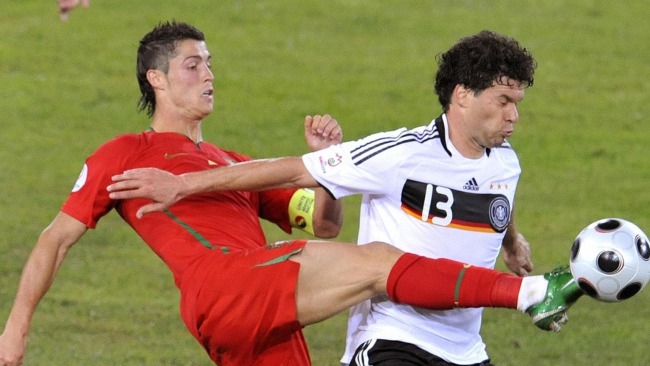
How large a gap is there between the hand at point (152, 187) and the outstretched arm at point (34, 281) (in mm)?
623

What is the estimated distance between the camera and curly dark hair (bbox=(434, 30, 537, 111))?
7.09 m

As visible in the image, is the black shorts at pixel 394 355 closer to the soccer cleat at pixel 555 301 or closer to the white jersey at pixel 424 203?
the white jersey at pixel 424 203

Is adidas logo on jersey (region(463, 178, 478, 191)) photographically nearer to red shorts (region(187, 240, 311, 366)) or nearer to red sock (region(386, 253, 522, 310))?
red sock (region(386, 253, 522, 310))

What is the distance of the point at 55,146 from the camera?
16734mm

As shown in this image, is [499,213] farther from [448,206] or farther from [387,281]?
[387,281]

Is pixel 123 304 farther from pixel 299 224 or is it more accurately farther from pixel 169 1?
pixel 169 1

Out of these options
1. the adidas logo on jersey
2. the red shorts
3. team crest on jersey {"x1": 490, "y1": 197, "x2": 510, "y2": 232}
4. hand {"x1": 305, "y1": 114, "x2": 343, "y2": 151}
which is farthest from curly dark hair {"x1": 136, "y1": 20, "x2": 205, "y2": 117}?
team crest on jersey {"x1": 490, "y1": 197, "x2": 510, "y2": 232}

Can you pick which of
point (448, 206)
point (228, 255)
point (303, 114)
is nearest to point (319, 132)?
point (228, 255)

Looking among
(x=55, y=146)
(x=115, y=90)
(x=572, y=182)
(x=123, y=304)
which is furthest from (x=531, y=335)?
(x=115, y=90)

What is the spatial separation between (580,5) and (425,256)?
1491 centimetres

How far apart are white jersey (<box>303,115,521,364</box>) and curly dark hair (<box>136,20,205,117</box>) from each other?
1.75m

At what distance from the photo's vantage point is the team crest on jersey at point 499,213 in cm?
715

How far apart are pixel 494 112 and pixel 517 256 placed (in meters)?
1.13

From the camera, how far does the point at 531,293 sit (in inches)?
255
